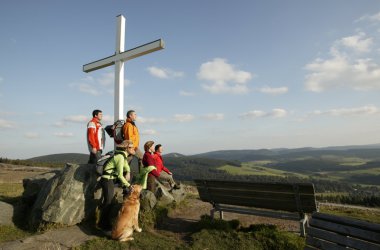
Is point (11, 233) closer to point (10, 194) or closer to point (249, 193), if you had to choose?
point (10, 194)

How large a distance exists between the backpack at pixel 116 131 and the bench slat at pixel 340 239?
5.65 metres

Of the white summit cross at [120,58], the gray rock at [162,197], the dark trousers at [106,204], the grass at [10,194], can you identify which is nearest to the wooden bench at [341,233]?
the dark trousers at [106,204]

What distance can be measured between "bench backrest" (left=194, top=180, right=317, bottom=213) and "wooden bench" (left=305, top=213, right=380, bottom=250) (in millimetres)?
1282

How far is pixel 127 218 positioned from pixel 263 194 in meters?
3.09

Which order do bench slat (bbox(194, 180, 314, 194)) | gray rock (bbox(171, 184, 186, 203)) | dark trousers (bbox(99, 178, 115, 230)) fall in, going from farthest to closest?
gray rock (bbox(171, 184, 186, 203)) < dark trousers (bbox(99, 178, 115, 230)) < bench slat (bbox(194, 180, 314, 194))

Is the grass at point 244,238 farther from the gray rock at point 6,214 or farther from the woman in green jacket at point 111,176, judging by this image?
the gray rock at point 6,214

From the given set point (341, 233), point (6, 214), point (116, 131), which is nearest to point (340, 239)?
point (341, 233)

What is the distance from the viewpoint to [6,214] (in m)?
8.04

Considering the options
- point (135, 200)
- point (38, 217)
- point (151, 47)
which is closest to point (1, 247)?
point (38, 217)

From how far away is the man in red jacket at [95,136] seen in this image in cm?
867

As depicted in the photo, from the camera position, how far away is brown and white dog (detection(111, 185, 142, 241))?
654 cm

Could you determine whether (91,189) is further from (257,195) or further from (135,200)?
(257,195)

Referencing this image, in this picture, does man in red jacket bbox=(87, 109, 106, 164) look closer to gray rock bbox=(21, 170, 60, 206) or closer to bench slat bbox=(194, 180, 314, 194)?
gray rock bbox=(21, 170, 60, 206)

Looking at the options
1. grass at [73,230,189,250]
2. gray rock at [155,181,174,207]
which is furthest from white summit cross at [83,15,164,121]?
grass at [73,230,189,250]
